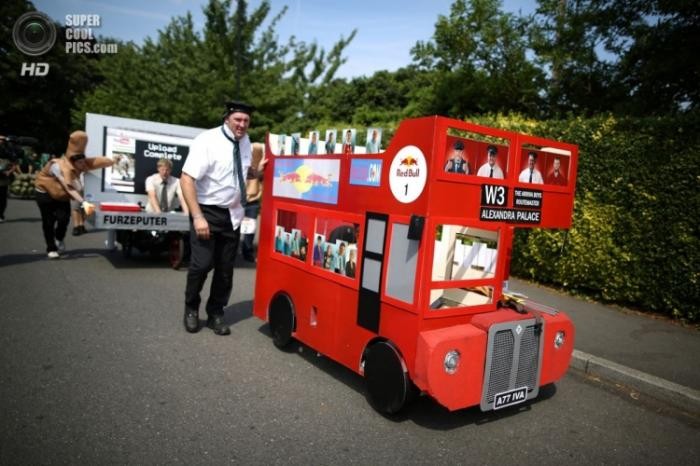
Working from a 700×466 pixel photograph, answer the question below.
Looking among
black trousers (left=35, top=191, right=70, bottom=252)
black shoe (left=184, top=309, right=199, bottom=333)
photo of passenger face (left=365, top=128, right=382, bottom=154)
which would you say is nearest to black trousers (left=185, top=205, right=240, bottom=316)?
black shoe (left=184, top=309, right=199, bottom=333)

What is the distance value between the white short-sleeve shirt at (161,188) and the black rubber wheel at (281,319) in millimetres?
4425

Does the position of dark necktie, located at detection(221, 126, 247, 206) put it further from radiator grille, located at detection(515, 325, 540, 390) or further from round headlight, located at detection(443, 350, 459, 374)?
radiator grille, located at detection(515, 325, 540, 390)

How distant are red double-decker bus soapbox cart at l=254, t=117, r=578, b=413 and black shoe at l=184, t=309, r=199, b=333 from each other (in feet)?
3.71

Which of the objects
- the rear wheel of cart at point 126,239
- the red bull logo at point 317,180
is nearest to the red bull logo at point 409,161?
the red bull logo at point 317,180

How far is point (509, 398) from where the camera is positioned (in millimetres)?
3311

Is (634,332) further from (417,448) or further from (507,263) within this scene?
(417,448)

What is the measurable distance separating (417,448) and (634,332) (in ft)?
12.6

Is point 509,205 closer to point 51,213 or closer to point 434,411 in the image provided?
point 434,411

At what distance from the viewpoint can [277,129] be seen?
14.7 m

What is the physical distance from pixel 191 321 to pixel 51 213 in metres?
4.39

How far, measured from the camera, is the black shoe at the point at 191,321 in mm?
4828

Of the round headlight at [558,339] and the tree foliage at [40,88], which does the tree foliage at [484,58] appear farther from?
the tree foliage at [40,88]

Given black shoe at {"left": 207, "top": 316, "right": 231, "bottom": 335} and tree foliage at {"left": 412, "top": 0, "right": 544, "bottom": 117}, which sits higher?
tree foliage at {"left": 412, "top": 0, "right": 544, "bottom": 117}

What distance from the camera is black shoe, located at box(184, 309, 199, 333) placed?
483cm
